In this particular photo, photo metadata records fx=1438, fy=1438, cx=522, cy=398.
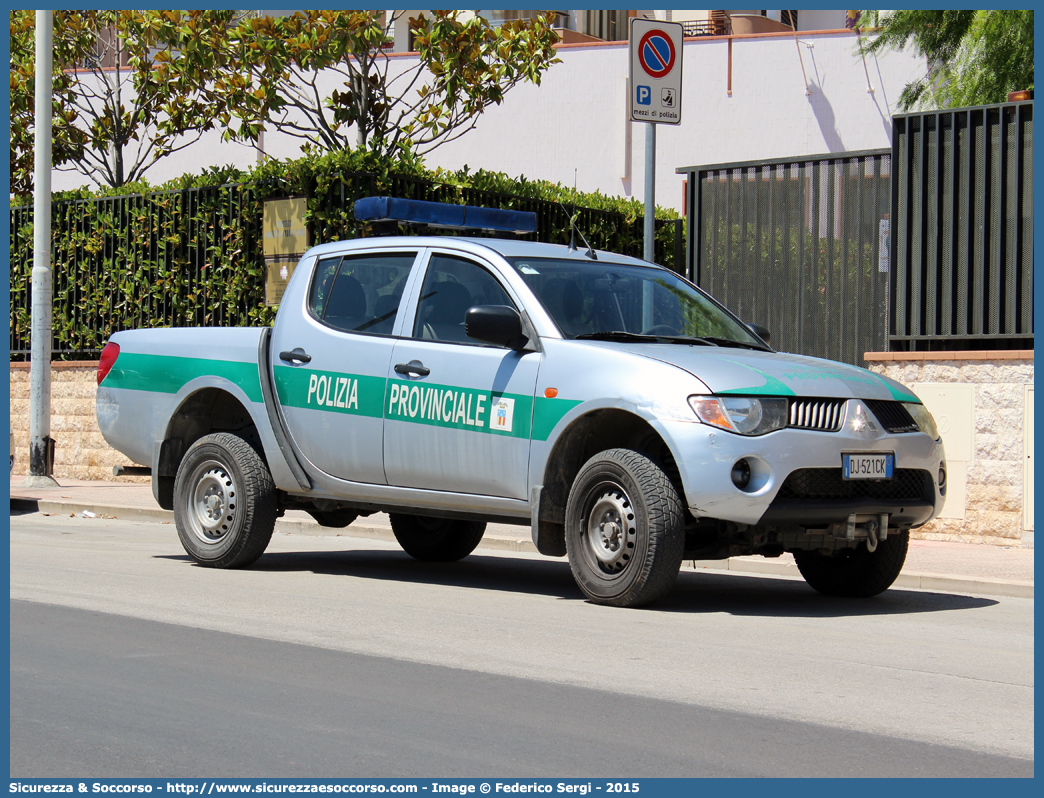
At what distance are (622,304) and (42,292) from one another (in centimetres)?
1088

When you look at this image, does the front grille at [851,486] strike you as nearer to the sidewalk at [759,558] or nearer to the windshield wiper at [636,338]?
the windshield wiper at [636,338]

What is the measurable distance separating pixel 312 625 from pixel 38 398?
11.0m

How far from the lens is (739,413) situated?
7.34 meters

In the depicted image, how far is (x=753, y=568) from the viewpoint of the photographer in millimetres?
10258

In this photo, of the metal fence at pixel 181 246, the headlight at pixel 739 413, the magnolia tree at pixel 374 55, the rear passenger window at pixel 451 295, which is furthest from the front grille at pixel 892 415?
the magnolia tree at pixel 374 55

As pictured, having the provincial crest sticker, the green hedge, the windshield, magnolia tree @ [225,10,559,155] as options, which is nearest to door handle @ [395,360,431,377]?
the provincial crest sticker

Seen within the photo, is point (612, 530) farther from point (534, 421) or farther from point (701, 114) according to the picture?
point (701, 114)

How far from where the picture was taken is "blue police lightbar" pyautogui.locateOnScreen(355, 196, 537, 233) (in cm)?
985

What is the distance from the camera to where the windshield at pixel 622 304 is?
327 inches

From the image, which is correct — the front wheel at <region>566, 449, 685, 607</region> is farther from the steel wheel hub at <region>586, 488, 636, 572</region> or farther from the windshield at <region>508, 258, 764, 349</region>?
the windshield at <region>508, 258, 764, 349</region>

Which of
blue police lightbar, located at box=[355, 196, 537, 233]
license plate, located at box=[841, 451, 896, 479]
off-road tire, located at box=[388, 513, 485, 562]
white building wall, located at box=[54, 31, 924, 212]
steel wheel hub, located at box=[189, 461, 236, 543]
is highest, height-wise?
white building wall, located at box=[54, 31, 924, 212]

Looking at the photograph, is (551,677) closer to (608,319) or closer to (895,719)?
(895,719)

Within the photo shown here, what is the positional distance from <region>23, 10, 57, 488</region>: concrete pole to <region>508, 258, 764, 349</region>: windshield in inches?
409

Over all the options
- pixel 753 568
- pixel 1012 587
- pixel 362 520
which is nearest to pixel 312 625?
pixel 753 568
